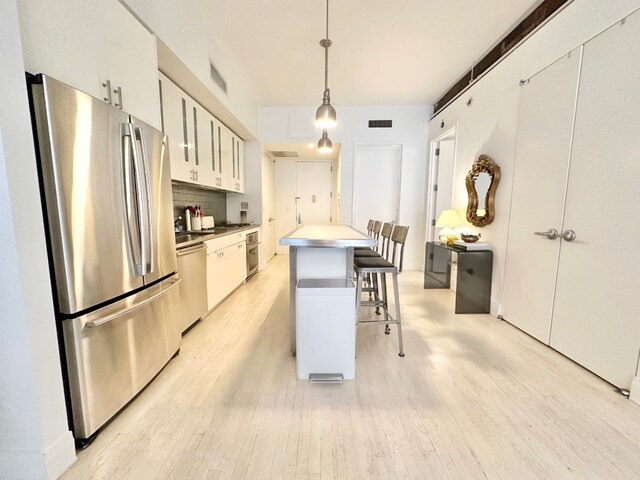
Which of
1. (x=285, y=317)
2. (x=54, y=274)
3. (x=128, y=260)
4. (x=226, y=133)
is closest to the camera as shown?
(x=54, y=274)

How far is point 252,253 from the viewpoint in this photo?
4.29 meters

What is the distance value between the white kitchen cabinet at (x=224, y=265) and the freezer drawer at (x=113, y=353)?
97 centimetres

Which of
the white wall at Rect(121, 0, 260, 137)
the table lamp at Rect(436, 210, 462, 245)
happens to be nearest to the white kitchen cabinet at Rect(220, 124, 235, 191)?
the white wall at Rect(121, 0, 260, 137)

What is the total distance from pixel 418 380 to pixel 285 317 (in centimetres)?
148

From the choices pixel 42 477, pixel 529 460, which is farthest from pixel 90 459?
pixel 529 460

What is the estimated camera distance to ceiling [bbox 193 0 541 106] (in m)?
2.38

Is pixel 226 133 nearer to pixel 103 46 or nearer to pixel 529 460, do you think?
pixel 103 46

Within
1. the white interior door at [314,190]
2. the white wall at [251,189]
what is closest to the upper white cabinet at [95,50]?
the white wall at [251,189]

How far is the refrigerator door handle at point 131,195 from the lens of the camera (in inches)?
54.3

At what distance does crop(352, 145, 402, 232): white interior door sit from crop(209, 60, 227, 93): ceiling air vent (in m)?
2.50

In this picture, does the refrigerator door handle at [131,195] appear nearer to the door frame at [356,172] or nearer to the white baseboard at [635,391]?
the white baseboard at [635,391]

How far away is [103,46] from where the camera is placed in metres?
1.44

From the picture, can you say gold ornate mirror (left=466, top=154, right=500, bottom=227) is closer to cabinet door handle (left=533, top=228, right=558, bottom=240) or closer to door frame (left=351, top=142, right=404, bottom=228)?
cabinet door handle (left=533, top=228, right=558, bottom=240)

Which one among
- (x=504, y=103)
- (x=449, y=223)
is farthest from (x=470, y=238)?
(x=504, y=103)
